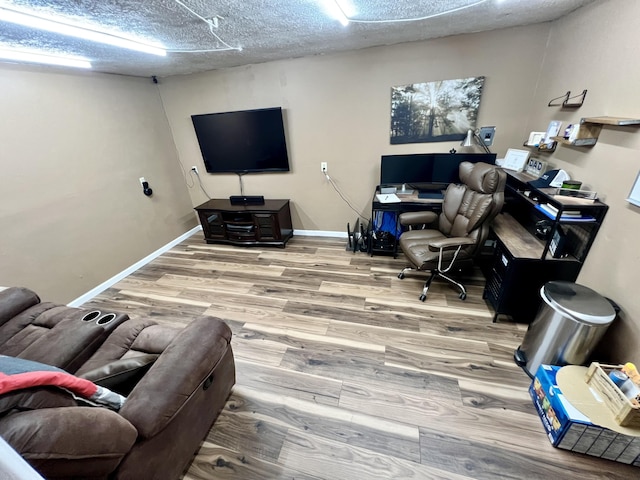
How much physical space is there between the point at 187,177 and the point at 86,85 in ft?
4.82

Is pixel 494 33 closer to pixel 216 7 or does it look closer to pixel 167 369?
pixel 216 7

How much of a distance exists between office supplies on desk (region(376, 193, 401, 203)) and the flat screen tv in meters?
0.20

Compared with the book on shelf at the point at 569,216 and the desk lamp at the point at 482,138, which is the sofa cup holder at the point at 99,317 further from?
the desk lamp at the point at 482,138

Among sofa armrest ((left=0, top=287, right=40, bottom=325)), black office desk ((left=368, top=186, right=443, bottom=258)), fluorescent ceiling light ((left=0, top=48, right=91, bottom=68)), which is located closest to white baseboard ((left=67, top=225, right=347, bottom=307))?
black office desk ((left=368, top=186, right=443, bottom=258))

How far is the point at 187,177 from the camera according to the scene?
3.88 meters

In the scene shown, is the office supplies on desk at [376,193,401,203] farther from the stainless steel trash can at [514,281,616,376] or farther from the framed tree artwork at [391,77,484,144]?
the stainless steel trash can at [514,281,616,376]

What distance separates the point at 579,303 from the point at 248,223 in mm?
3213

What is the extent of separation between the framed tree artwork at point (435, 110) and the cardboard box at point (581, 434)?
2.41 m

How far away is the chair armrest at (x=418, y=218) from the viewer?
102 inches

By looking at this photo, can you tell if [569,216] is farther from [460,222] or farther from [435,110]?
[435,110]

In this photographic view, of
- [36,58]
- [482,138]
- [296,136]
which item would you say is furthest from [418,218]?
[36,58]

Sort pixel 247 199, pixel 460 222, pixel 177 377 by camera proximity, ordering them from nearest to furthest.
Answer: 1. pixel 177 377
2. pixel 460 222
3. pixel 247 199

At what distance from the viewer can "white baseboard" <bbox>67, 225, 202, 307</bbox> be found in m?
2.64

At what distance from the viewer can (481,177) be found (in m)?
2.13
